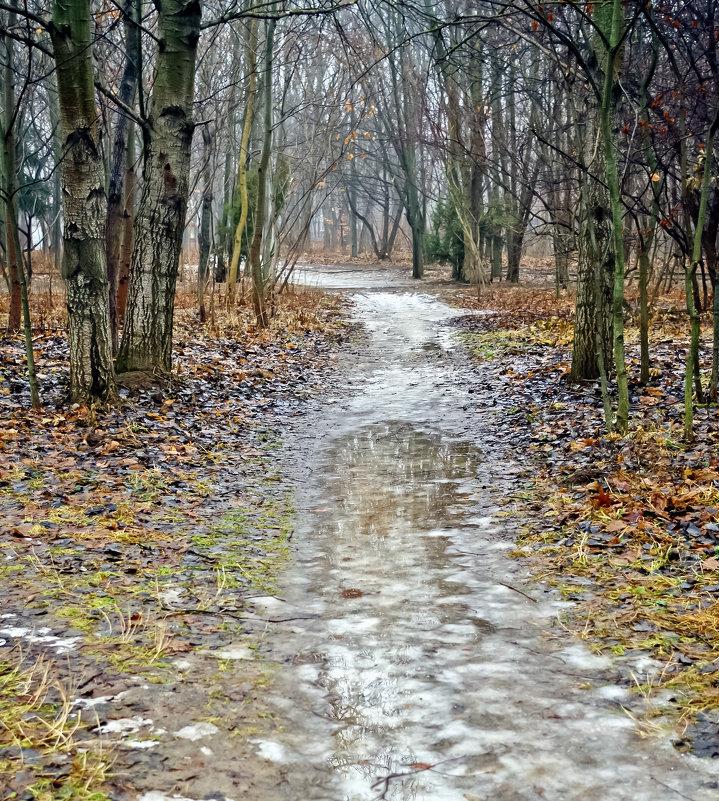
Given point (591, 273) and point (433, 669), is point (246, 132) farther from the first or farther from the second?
point (433, 669)

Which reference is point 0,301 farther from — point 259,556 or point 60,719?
point 60,719

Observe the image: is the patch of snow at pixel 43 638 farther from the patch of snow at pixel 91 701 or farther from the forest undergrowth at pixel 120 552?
the patch of snow at pixel 91 701

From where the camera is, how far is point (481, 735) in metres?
2.64

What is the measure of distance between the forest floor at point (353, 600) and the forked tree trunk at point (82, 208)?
513 millimetres

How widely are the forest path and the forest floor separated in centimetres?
1

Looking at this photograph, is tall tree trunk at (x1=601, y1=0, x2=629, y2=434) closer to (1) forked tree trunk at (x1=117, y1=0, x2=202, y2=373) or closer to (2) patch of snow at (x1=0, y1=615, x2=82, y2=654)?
(2) patch of snow at (x1=0, y1=615, x2=82, y2=654)

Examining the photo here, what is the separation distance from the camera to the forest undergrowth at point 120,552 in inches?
100

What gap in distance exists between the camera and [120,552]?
4.41m

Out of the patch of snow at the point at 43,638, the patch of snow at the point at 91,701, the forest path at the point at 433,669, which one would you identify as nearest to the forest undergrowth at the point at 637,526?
the forest path at the point at 433,669

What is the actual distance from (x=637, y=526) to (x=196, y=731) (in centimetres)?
321

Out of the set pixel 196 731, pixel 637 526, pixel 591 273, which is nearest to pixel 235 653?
pixel 196 731

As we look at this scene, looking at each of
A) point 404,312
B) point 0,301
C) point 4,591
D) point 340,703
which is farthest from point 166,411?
point 404,312

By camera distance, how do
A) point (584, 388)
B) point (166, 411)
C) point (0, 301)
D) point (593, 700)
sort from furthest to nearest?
point (0, 301)
point (584, 388)
point (166, 411)
point (593, 700)

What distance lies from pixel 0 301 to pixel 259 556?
40.5 ft
